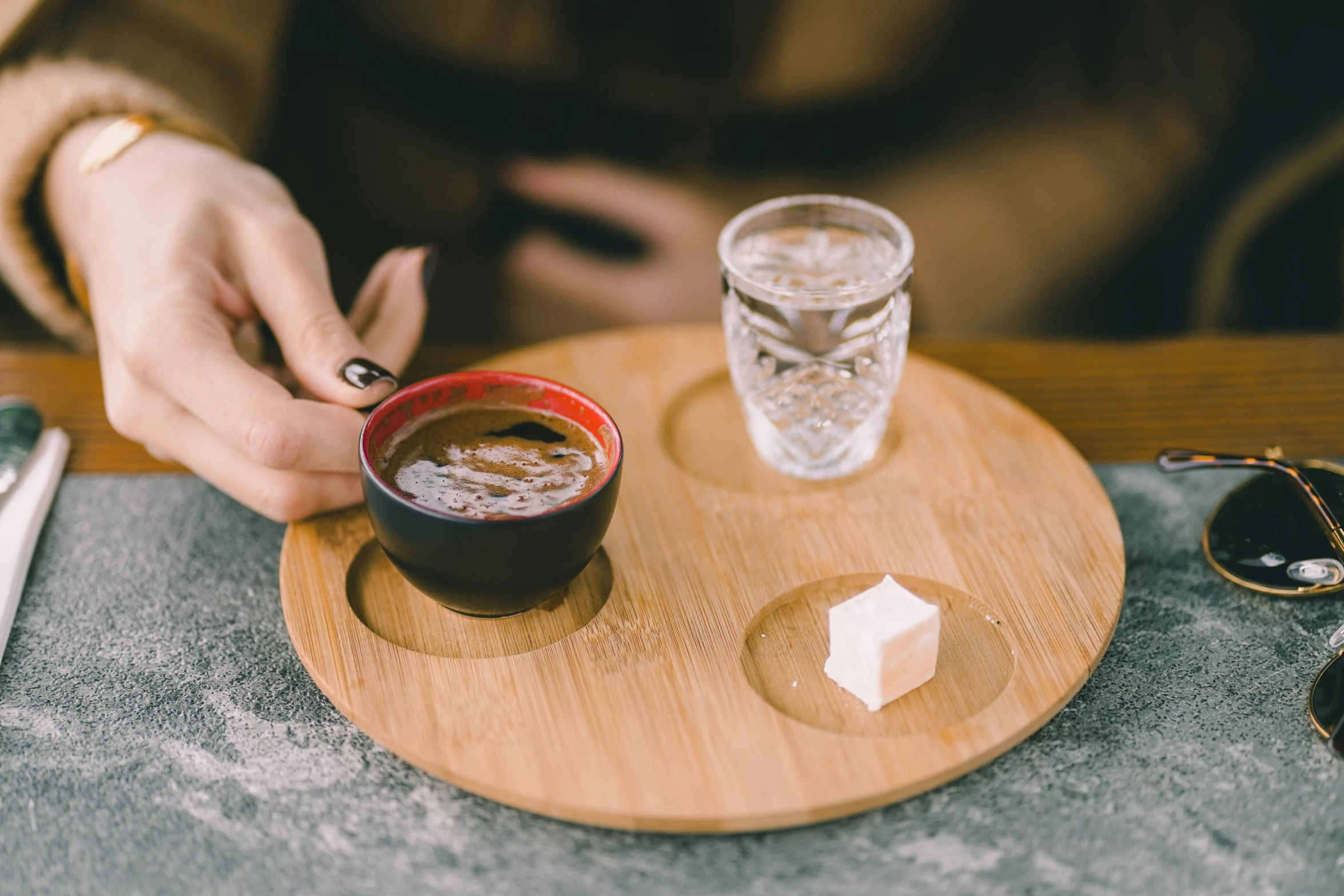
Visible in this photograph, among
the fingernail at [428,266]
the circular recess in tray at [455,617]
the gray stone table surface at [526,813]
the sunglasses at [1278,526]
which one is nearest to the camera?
the gray stone table surface at [526,813]

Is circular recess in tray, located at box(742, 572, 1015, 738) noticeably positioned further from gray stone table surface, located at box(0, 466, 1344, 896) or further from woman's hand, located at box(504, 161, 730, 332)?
woman's hand, located at box(504, 161, 730, 332)

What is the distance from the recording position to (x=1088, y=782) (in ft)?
2.66

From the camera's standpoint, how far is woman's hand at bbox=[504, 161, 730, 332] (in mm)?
1869

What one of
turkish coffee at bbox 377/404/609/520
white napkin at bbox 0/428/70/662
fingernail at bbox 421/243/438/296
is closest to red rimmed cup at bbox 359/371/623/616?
turkish coffee at bbox 377/404/609/520

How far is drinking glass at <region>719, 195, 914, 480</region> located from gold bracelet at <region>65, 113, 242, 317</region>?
66 centimetres

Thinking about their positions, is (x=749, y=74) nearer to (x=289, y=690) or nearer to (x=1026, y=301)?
(x=1026, y=301)

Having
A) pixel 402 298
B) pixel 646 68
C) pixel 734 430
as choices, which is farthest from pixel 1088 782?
pixel 646 68

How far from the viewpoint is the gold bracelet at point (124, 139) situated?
122cm

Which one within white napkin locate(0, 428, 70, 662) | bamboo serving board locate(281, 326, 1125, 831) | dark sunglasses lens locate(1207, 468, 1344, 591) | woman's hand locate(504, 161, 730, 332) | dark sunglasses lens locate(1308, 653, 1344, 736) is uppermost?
dark sunglasses lens locate(1207, 468, 1344, 591)

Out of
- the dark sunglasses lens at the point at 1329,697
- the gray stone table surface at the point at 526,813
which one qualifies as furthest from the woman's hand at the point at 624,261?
the dark sunglasses lens at the point at 1329,697

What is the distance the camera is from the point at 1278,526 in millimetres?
1026

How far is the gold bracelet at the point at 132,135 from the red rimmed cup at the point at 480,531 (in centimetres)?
59

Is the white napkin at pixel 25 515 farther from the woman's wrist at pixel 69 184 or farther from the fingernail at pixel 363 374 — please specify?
the fingernail at pixel 363 374

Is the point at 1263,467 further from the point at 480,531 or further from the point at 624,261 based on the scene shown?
the point at 624,261
